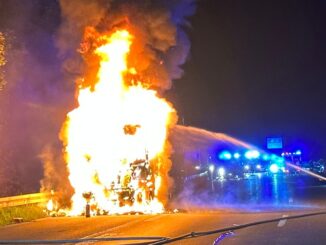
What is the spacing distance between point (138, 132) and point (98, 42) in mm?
3616

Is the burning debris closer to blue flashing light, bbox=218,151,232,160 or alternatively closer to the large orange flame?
the large orange flame

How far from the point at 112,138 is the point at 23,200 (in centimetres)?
390

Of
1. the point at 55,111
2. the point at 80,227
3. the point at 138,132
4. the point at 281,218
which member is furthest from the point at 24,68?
the point at 281,218

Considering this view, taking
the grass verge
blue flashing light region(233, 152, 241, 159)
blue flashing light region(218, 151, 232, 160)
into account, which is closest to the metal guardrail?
the grass verge

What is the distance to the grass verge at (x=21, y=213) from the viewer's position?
1681cm

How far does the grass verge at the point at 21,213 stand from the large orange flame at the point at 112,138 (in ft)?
5.59

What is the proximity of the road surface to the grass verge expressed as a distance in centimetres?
117

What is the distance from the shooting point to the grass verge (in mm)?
16812

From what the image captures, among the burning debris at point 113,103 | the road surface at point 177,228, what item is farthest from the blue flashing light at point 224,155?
the road surface at point 177,228

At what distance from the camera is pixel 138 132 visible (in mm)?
21109

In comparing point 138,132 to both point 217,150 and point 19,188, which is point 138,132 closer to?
point 19,188

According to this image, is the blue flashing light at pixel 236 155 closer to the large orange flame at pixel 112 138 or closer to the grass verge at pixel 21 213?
the large orange flame at pixel 112 138

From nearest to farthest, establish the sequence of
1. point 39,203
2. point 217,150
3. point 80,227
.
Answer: point 80,227, point 39,203, point 217,150

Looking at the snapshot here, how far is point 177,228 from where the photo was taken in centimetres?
1274
